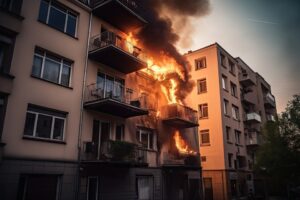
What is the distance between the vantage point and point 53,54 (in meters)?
A: 14.0

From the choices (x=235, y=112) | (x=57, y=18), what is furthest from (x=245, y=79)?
(x=57, y=18)

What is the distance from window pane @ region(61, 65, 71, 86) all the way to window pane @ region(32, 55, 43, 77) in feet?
4.34

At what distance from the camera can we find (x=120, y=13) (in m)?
17.6

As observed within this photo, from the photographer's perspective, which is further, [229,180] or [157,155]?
[229,180]

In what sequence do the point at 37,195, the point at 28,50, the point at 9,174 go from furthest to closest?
the point at 28,50
the point at 37,195
the point at 9,174

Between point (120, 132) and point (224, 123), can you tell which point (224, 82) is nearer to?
point (224, 123)

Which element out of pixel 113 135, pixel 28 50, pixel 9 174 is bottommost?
pixel 9 174

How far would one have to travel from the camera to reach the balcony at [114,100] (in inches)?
565

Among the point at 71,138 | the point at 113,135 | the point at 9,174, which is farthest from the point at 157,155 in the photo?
the point at 9,174

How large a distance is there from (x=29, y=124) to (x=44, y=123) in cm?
77

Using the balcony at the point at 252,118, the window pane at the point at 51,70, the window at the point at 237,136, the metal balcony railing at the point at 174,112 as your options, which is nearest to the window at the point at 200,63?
the window at the point at 237,136

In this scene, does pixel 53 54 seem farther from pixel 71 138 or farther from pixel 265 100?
pixel 265 100

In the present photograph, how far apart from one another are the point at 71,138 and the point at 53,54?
459 cm

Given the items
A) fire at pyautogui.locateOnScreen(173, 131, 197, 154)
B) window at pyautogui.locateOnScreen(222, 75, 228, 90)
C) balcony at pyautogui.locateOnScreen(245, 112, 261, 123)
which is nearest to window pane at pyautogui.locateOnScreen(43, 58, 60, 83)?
fire at pyautogui.locateOnScreen(173, 131, 197, 154)
